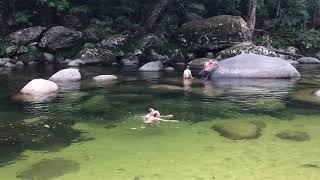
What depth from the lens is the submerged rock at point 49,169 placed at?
Answer: 7812 millimetres

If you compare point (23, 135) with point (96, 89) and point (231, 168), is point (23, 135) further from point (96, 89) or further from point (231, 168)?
point (96, 89)

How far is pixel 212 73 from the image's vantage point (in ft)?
72.0

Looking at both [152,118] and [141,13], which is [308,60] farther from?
[152,118]

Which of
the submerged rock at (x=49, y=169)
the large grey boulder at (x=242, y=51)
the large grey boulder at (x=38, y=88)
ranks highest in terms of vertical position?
the large grey boulder at (x=242, y=51)

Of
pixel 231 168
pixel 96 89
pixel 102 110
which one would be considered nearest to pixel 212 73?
pixel 96 89

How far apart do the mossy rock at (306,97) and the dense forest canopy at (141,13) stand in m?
16.2

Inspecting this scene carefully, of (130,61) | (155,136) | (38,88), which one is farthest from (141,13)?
(155,136)

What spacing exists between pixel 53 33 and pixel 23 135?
778 inches

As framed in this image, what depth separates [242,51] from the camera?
27.0 metres

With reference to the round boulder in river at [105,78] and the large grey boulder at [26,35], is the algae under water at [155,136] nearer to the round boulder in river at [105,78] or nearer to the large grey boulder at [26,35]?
the round boulder in river at [105,78]

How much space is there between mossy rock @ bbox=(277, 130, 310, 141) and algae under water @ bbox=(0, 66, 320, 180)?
13 centimetres

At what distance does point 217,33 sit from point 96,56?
299 inches

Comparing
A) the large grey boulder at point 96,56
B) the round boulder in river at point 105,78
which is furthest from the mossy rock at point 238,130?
the large grey boulder at point 96,56

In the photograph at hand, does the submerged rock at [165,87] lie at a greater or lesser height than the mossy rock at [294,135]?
lesser
